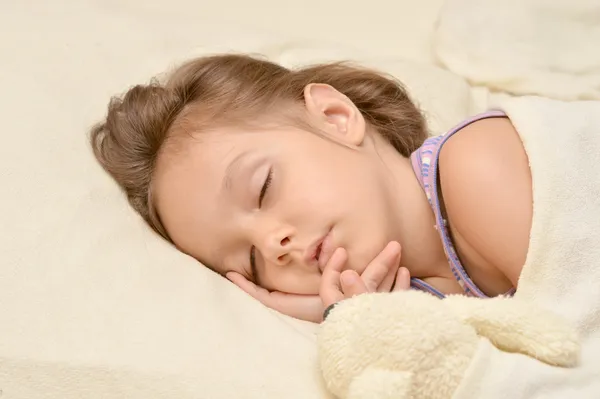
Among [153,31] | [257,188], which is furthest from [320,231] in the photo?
[153,31]

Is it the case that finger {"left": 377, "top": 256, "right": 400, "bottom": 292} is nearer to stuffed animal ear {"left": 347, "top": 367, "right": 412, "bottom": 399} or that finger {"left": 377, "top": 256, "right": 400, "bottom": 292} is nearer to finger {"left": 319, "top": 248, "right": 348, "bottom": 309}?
finger {"left": 319, "top": 248, "right": 348, "bottom": 309}

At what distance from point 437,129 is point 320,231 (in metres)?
0.44

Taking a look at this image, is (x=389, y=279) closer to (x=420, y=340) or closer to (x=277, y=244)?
(x=277, y=244)

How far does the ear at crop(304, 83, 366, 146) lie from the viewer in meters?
1.12

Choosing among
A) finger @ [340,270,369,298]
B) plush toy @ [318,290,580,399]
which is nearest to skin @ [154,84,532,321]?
finger @ [340,270,369,298]

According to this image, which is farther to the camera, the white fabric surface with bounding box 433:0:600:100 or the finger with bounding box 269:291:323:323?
the white fabric surface with bounding box 433:0:600:100

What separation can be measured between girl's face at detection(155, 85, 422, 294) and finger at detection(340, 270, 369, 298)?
6 centimetres

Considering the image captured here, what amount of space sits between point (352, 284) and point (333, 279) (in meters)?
0.04

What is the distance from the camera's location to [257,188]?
1.04m

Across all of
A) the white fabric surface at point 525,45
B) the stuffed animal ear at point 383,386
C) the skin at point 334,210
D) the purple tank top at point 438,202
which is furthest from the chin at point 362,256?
the white fabric surface at point 525,45

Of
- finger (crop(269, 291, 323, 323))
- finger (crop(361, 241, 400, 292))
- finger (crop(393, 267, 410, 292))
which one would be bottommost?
finger (crop(269, 291, 323, 323))

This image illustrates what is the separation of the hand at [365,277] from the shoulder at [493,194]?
0.10 meters

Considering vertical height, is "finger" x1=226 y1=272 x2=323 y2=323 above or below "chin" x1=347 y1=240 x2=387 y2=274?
below

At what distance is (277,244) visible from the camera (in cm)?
100
